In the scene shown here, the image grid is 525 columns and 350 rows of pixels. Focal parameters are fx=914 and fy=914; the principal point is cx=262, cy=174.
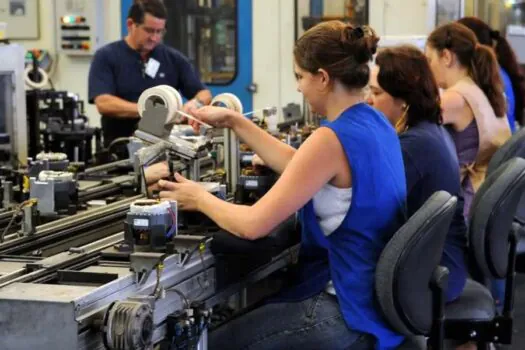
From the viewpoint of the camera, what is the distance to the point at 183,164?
7.45 feet

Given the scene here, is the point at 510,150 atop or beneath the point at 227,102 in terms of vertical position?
beneath

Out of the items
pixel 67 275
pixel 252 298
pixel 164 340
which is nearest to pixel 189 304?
pixel 164 340

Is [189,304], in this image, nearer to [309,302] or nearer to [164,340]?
[164,340]

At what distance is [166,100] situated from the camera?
215 cm

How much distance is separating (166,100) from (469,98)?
4.40ft

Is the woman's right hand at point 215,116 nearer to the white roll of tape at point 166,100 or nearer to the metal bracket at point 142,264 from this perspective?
the white roll of tape at point 166,100

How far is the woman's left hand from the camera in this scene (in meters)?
2.00

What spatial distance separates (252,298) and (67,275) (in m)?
1.67

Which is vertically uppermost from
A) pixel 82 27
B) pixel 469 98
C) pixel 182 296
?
pixel 82 27

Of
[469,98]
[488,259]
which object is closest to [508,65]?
[469,98]

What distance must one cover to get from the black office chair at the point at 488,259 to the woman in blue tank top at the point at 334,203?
0.40 m

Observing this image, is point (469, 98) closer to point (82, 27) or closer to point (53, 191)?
point (53, 191)

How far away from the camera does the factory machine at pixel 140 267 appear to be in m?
1.48

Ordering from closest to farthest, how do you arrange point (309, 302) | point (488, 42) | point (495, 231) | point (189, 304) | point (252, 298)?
point (189, 304) → point (309, 302) → point (495, 231) → point (252, 298) → point (488, 42)
